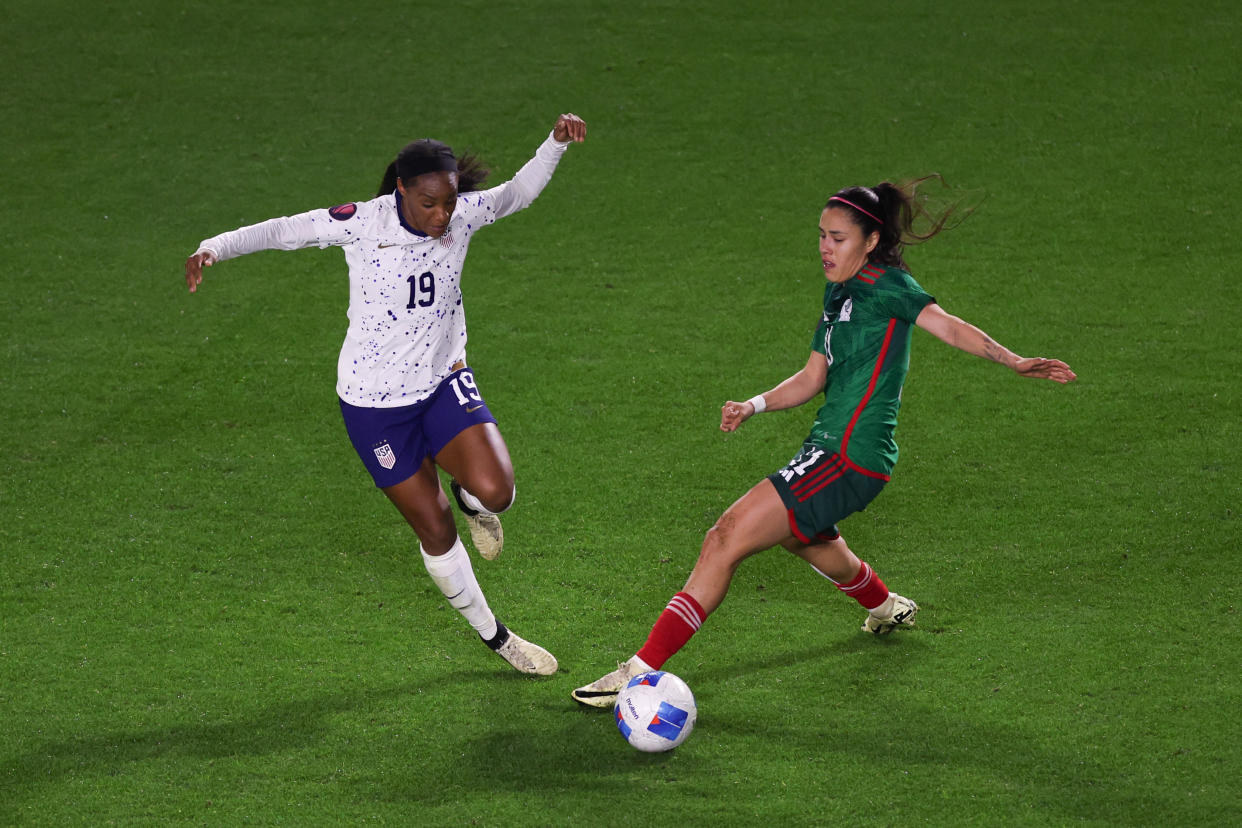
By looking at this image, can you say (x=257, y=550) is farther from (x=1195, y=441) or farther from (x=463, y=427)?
(x=1195, y=441)

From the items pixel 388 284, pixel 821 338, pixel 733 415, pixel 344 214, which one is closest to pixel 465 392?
pixel 388 284

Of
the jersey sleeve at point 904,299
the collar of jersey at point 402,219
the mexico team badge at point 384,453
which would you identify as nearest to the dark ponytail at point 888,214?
the jersey sleeve at point 904,299

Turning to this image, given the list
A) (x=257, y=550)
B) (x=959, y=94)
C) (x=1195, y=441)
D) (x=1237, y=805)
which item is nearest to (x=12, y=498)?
(x=257, y=550)

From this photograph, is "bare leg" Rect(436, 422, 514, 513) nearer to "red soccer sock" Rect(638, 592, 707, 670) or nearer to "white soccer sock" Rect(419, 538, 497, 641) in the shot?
"white soccer sock" Rect(419, 538, 497, 641)

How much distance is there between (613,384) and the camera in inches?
305

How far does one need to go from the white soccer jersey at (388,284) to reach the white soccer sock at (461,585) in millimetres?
614

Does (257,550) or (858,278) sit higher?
(858,278)

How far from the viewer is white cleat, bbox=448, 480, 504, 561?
18.2 ft

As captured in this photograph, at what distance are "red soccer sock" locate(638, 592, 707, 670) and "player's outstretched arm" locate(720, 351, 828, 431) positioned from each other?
0.69 metres

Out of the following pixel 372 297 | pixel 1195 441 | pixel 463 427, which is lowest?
pixel 1195 441

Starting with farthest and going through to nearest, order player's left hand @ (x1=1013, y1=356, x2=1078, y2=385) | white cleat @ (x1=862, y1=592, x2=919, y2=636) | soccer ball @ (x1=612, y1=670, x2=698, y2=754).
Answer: white cleat @ (x1=862, y1=592, x2=919, y2=636)
soccer ball @ (x1=612, y1=670, x2=698, y2=754)
player's left hand @ (x1=1013, y1=356, x2=1078, y2=385)

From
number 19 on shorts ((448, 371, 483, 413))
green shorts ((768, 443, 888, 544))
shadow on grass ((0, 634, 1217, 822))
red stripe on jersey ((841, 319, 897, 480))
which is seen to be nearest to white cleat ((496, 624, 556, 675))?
shadow on grass ((0, 634, 1217, 822))

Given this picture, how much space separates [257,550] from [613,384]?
244cm

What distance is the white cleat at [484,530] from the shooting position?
18.2 feet
